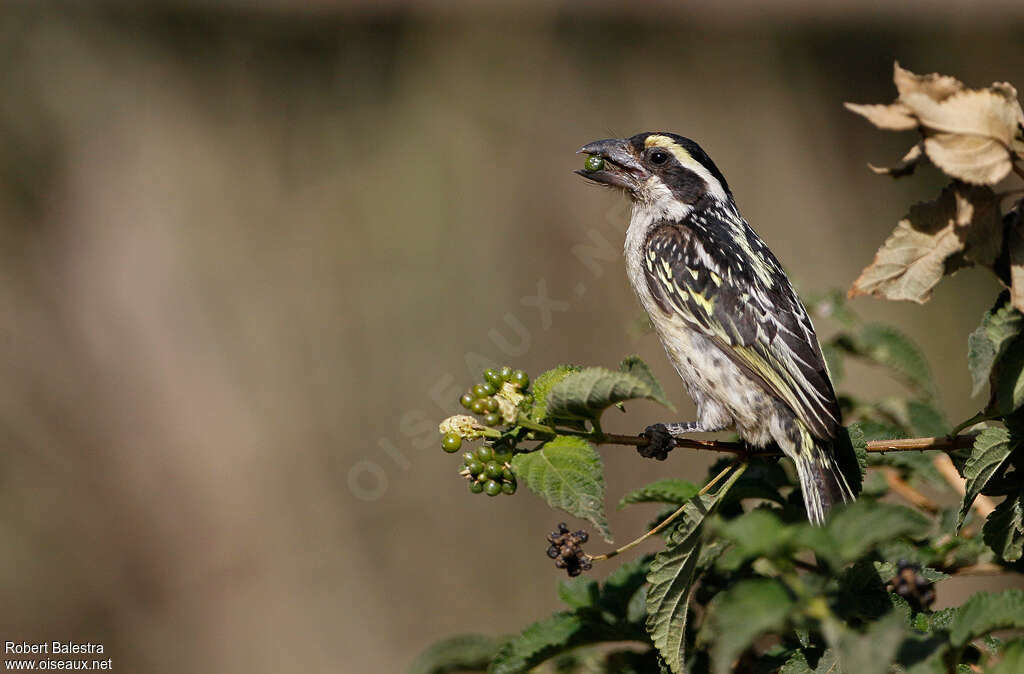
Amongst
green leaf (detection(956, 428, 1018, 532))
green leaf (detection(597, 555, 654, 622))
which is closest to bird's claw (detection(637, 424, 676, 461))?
green leaf (detection(597, 555, 654, 622))

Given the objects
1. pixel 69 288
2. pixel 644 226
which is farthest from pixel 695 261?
pixel 69 288

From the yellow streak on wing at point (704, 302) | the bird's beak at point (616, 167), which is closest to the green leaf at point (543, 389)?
the yellow streak on wing at point (704, 302)

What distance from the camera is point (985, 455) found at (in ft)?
7.16

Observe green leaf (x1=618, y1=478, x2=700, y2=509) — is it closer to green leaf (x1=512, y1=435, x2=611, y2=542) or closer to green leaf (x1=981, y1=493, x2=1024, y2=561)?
green leaf (x1=512, y1=435, x2=611, y2=542)

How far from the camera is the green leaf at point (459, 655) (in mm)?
2768

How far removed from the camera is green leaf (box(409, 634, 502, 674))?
277 cm

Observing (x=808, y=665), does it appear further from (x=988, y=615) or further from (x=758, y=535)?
(x=758, y=535)

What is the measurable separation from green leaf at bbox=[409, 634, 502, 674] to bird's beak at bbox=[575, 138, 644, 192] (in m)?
2.13

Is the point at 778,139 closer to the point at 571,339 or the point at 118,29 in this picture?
the point at 571,339

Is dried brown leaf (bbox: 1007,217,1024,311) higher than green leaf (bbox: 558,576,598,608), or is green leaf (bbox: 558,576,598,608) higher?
dried brown leaf (bbox: 1007,217,1024,311)

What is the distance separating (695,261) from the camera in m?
3.62

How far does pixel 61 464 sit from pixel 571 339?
13.7 feet

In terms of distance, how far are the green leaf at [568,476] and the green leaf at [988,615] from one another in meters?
0.71

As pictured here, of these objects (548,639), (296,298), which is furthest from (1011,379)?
(296,298)
